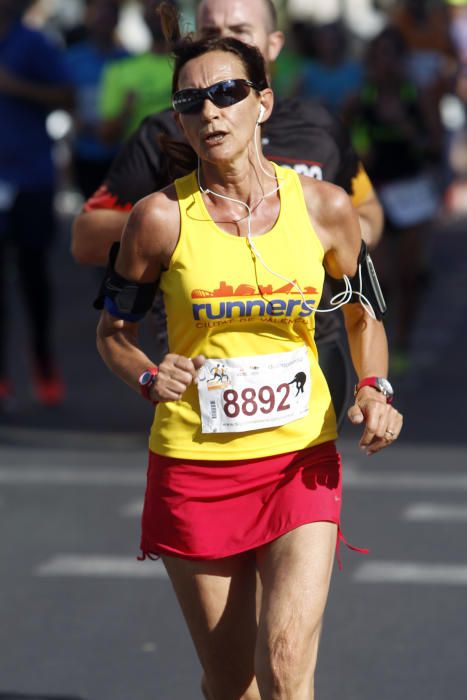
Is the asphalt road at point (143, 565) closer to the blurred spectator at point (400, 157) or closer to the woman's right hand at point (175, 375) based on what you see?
the blurred spectator at point (400, 157)

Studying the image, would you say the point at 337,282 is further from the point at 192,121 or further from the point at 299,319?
the point at 192,121

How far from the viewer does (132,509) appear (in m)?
7.80

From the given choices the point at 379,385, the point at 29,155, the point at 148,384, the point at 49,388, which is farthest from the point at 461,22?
the point at 148,384

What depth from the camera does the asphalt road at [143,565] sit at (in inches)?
217

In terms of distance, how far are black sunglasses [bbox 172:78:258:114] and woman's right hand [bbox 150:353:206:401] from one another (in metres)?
0.59

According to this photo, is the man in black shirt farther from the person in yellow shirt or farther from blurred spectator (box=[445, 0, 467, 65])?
blurred spectator (box=[445, 0, 467, 65])

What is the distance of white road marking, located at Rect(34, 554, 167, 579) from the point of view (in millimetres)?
6758

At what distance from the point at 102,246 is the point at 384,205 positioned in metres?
5.67

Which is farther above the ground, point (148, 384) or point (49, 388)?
point (148, 384)

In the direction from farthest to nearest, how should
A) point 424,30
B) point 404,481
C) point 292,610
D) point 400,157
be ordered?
point 424,30 < point 400,157 < point 404,481 < point 292,610

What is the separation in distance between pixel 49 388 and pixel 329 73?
419 centimetres

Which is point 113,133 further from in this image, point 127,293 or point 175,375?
point 175,375

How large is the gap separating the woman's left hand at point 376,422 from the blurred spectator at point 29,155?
617 cm

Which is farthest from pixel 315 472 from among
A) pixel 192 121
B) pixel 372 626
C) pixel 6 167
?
pixel 6 167
